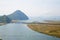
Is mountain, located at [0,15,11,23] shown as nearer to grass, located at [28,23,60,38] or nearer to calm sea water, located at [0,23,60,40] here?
calm sea water, located at [0,23,60,40]

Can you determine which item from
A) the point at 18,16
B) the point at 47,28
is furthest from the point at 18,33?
the point at 47,28

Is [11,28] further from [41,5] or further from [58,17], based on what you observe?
[58,17]

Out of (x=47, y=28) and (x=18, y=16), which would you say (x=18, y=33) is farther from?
(x=47, y=28)

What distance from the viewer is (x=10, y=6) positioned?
2385 millimetres

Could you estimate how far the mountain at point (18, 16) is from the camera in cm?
232

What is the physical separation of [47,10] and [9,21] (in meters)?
0.67

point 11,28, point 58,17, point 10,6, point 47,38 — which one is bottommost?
point 47,38

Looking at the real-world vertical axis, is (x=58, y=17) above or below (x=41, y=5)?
below

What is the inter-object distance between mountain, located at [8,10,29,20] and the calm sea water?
4.6 inches

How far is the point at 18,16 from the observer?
234 centimetres

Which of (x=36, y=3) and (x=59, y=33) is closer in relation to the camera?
(x=59, y=33)

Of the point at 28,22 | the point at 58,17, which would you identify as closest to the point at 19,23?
the point at 28,22

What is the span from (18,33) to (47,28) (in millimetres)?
488

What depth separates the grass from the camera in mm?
2250
